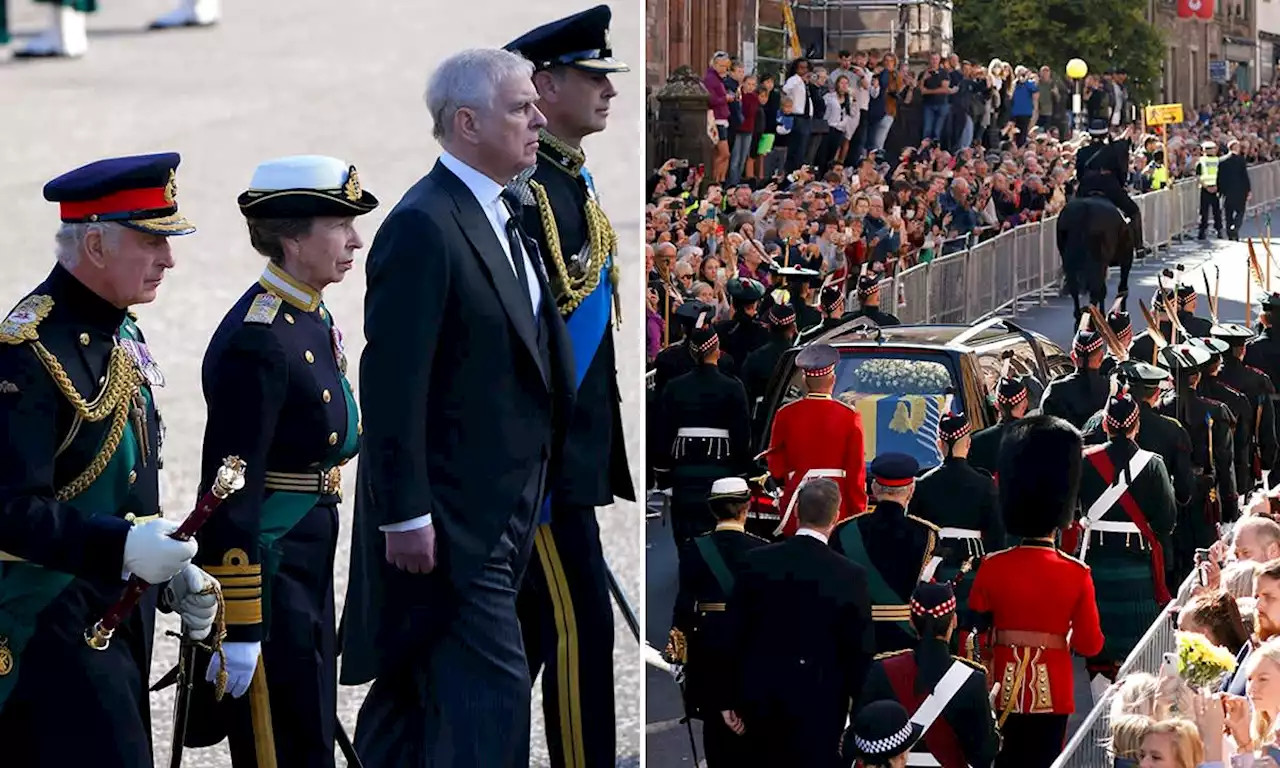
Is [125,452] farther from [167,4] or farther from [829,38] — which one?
[829,38]

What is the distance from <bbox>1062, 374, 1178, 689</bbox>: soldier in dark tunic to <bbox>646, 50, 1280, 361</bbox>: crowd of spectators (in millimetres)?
4753

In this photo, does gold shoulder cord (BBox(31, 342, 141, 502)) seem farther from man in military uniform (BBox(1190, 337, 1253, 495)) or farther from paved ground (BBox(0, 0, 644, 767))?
man in military uniform (BBox(1190, 337, 1253, 495))

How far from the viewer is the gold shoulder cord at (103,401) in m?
4.57

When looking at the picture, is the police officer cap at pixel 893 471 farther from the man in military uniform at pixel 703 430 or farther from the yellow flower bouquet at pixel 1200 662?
the man in military uniform at pixel 703 430

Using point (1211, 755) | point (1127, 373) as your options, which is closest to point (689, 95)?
point (1127, 373)

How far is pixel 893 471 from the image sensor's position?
26.5ft

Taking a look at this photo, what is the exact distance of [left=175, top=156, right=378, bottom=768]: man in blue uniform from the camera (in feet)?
16.9

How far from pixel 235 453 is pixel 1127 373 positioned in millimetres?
6454

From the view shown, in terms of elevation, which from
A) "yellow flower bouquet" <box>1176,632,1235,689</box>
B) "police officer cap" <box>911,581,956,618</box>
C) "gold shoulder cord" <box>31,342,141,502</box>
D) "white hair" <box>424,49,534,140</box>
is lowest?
"yellow flower bouquet" <box>1176,632,1235,689</box>

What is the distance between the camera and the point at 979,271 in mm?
22672

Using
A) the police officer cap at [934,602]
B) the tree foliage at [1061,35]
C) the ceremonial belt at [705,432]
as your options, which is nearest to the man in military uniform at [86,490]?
the police officer cap at [934,602]

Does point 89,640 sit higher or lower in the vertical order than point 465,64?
lower

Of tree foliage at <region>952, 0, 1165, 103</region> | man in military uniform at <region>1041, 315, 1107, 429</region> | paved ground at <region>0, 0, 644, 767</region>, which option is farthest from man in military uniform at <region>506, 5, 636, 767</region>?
tree foliage at <region>952, 0, 1165, 103</region>

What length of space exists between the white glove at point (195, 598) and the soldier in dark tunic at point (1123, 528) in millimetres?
5125
